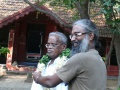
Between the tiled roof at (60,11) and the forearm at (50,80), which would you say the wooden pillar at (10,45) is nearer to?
the tiled roof at (60,11)

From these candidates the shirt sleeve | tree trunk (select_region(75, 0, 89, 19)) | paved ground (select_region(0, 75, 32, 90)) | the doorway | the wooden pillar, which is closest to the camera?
the shirt sleeve

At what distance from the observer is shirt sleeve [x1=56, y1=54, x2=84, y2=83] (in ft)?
6.85

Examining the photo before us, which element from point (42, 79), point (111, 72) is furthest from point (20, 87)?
point (42, 79)

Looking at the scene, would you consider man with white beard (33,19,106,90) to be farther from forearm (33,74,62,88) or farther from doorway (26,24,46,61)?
doorway (26,24,46,61)

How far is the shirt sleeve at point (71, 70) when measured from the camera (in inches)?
82.2

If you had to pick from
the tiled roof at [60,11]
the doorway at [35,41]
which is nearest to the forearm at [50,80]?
the tiled roof at [60,11]

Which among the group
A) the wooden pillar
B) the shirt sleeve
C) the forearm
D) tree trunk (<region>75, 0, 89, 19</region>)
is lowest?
the wooden pillar

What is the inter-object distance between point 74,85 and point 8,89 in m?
8.15

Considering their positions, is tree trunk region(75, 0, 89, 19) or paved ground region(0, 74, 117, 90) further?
paved ground region(0, 74, 117, 90)

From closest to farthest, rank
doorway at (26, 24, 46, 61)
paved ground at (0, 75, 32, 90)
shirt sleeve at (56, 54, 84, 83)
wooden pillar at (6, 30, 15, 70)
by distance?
shirt sleeve at (56, 54, 84, 83) → paved ground at (0, 75, 32, 90) → wooden pillar at (6, 30, 15, 70) → doorway at (26, 24, 46, 61)

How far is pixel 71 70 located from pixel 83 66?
0.09 meters

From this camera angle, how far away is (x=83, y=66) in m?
2.09

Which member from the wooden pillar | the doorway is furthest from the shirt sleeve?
the doorway

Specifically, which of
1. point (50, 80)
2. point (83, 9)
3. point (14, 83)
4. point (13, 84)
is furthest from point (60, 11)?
point (50, 80)
